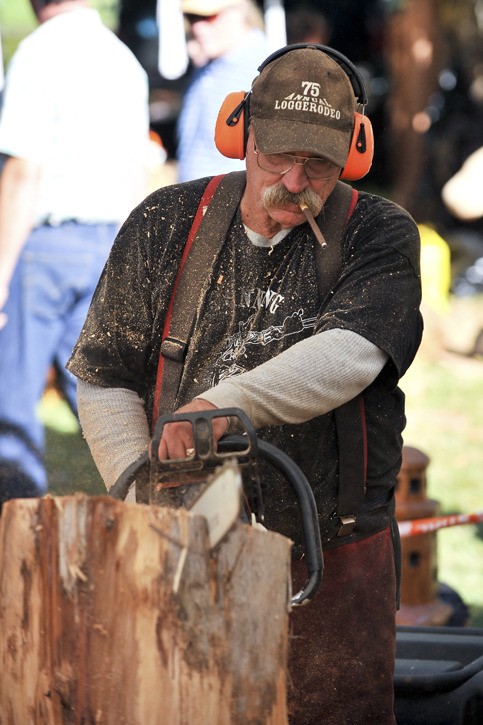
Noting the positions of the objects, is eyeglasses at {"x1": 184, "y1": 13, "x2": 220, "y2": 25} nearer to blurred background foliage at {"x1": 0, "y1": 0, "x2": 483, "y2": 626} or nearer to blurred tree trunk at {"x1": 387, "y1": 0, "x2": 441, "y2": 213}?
blurred background foliage at {"x1": 0, "y1": 0, "x2": 483, "y2": 626}

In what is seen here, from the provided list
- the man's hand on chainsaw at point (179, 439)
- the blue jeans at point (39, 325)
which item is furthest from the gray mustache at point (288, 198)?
the blue jeans at point (39, 325)

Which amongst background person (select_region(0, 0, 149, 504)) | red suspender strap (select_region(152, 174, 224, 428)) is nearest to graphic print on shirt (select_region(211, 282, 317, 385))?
red suspender strap (select_region(152, 174, 224, 428))

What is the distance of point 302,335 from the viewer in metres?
2.78

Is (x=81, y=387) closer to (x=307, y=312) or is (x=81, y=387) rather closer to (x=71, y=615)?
(x=307, y=312)

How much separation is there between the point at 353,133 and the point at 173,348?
69cm

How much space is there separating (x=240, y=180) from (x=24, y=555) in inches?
46.2

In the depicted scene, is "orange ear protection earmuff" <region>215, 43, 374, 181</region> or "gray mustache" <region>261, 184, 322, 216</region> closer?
"gray mustache" <region>261, 184, 322, 216</region>

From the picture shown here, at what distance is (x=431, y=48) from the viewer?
13.2 metres

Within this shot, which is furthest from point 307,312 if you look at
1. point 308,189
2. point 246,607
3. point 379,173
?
point 379,173

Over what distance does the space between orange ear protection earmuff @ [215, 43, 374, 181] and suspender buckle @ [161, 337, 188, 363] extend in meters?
0.51

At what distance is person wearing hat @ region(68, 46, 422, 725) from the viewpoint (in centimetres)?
267

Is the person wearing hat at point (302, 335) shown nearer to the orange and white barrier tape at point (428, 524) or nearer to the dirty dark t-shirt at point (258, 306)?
the dirty dark t-shirt at point (258, 306)

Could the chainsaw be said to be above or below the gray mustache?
below

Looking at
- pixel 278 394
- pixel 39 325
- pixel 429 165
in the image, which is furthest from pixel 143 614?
pixel 429 165
